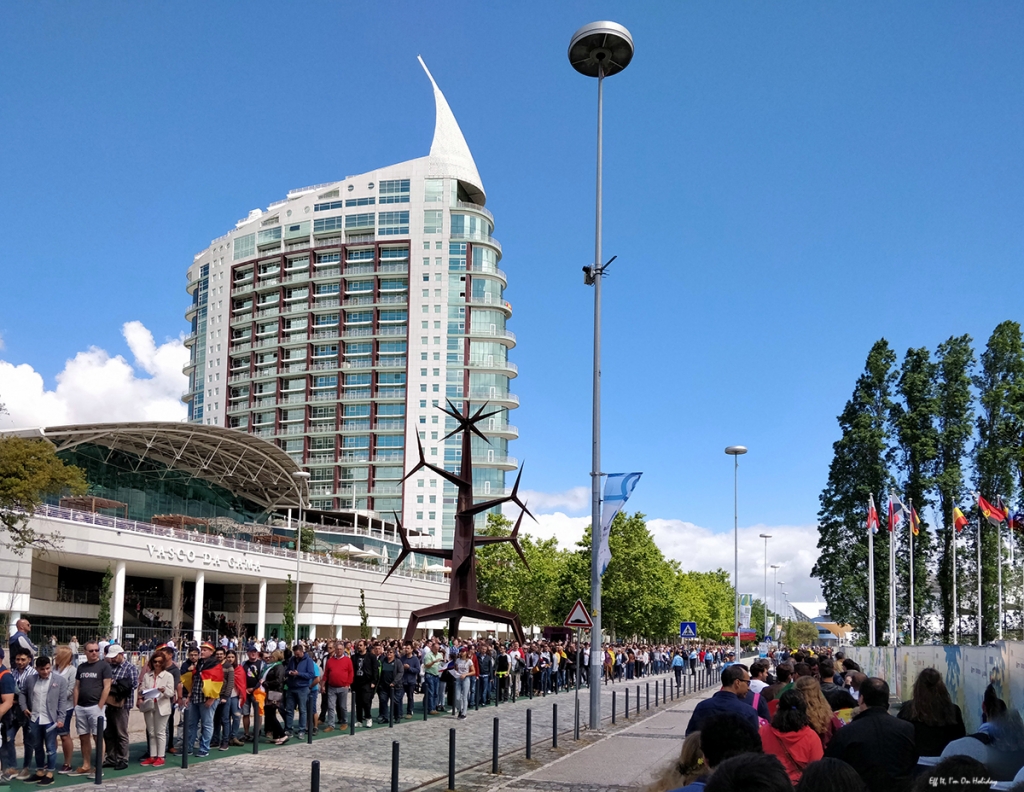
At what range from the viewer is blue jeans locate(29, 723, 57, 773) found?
532 inches

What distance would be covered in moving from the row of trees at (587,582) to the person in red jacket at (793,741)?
53.0 meters

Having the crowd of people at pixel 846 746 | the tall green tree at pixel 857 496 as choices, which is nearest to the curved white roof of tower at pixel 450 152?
the tall green tree at pixel 857 496

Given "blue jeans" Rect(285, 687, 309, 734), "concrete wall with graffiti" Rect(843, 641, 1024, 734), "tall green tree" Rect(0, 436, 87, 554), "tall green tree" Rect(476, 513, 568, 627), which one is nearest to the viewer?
"concrete wall with graffiti" Rect(843, 641, 1024, 734)

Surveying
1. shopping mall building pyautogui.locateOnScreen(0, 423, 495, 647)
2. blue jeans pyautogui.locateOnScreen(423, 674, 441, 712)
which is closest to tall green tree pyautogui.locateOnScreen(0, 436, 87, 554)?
shopping mall building pyautogui.locateOnScreen(0, 423, 495, 647)

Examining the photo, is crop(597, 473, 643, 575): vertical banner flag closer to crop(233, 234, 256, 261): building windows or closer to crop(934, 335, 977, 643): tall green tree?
crop(934, 335, 977, 643): tall green tree

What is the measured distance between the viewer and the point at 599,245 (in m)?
23.8

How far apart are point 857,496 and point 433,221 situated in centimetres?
8471

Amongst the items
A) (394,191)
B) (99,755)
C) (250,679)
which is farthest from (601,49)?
(394,191)

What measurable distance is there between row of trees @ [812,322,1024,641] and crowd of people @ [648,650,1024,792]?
50.2 meters

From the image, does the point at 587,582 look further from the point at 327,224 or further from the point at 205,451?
the point at 327,224

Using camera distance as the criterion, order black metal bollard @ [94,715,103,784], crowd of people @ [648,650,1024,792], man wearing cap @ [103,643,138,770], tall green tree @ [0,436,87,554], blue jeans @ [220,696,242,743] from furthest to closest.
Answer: tall green tree @ [0,436,87,554], blue jeans @ [220,696,242,743], man wearing cap @ [103,643,138,770], black metal bollard @ [94,715,103,784], crowd of people @ [648,650,1024,792]

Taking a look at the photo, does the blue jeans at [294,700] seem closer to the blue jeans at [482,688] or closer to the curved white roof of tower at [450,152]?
the blue jeans at [482,688]

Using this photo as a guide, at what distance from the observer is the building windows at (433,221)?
431 feet

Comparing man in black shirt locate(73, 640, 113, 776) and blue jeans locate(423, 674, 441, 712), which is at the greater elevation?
man in black shirt locate(73, 640, 113, 776)
